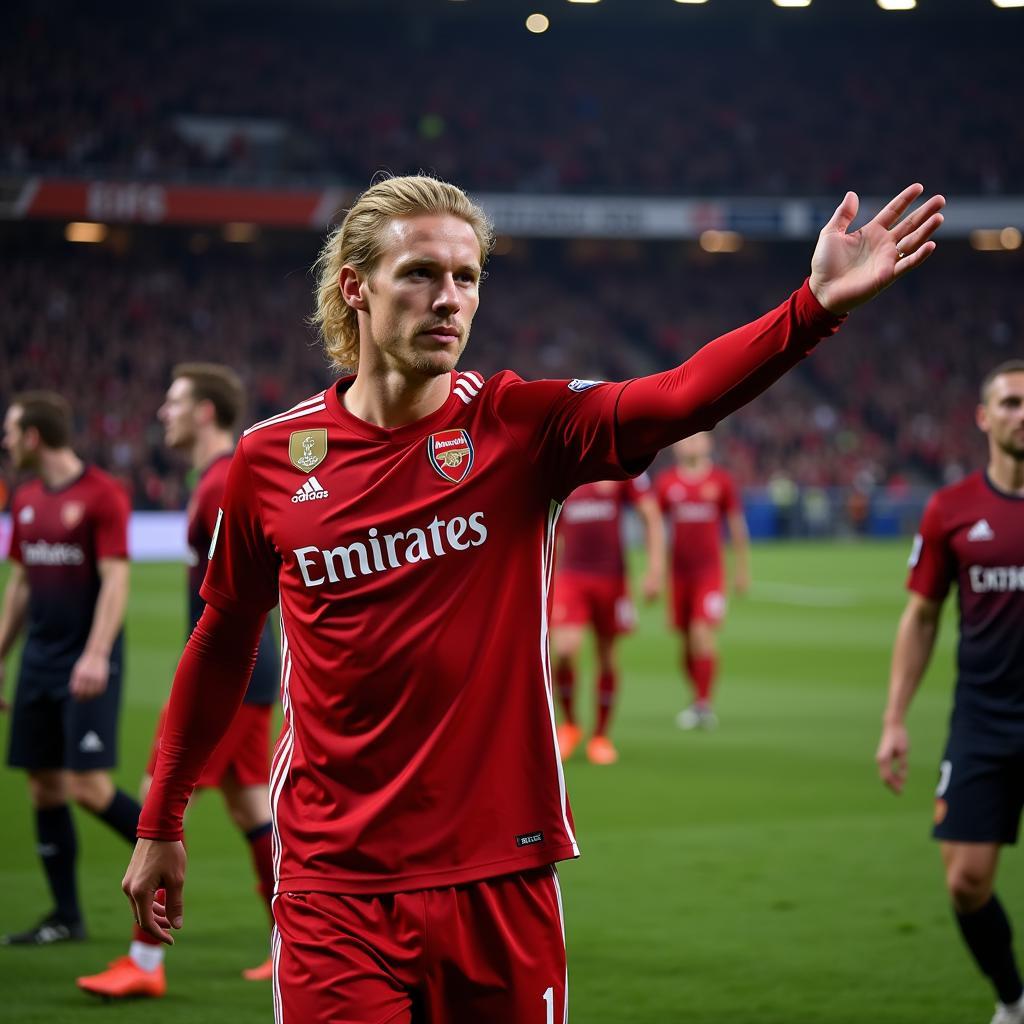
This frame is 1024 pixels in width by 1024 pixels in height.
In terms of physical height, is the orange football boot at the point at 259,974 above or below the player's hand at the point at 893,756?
below

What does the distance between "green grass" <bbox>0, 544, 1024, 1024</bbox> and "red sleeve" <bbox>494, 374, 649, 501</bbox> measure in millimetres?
3228

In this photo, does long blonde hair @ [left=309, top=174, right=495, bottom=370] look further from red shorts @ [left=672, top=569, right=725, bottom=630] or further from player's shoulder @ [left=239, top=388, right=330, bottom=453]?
red shorts @ [left=672, top=569, right=725, bottom=630]

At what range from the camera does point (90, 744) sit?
6516 mm

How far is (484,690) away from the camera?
3.02m

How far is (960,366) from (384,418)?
46359 millimetres

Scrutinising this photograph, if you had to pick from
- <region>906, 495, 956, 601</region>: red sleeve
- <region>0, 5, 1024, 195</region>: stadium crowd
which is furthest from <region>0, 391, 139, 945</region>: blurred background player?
<region>0, 5, 1024, 195</region>: stadium crowd

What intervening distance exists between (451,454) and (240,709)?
→ 3114mm

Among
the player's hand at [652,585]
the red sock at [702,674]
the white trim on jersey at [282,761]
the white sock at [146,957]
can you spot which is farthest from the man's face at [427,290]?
the red sock at [702,674]

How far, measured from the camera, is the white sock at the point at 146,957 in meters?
5.91

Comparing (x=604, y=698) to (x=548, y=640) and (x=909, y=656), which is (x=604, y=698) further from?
(x=548, y=640)

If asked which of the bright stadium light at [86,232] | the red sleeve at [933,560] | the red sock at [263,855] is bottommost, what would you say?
the red sock at [263,855]

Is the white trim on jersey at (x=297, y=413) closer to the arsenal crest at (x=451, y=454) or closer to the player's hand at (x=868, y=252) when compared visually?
the arsenal crest at (x=451, y=454)

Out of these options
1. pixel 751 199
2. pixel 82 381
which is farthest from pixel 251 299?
pixel 751 199

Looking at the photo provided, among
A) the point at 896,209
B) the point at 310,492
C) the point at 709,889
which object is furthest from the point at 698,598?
the point at 896,209
